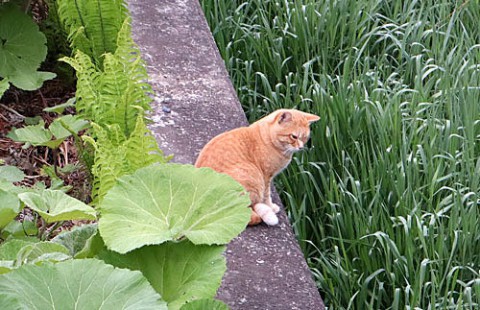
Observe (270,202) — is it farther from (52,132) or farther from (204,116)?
(52,132)

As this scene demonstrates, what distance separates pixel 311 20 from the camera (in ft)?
12.3

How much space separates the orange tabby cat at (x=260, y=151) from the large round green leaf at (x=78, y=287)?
1.17 meters

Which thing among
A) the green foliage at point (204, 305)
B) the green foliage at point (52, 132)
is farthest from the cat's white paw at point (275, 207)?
the green foliage at point (204, 305)

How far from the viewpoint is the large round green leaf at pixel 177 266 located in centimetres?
160

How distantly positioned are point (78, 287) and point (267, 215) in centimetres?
118

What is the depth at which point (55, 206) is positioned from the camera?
5.95ft

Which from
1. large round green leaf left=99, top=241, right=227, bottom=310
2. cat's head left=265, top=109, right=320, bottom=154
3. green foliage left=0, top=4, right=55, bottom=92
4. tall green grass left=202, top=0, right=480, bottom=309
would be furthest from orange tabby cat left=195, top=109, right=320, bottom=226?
large round green leaf left=99, top=241, right=227, bottom=310

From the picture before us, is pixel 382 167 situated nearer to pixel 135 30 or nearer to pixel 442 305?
pixel 442 305

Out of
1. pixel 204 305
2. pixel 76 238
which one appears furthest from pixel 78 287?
pixel 76 238

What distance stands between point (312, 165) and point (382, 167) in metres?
0.29

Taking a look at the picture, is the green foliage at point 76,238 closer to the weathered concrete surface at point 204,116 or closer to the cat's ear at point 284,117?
the weathered concrete surface at point 204,116

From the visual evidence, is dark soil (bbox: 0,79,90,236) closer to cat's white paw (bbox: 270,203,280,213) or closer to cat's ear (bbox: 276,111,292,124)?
cat's white paw (bbox: 270,203,280,213)

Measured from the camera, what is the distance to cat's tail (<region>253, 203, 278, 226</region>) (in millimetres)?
2527

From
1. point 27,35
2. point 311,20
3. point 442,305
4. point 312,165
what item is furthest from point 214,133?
point 311,20
